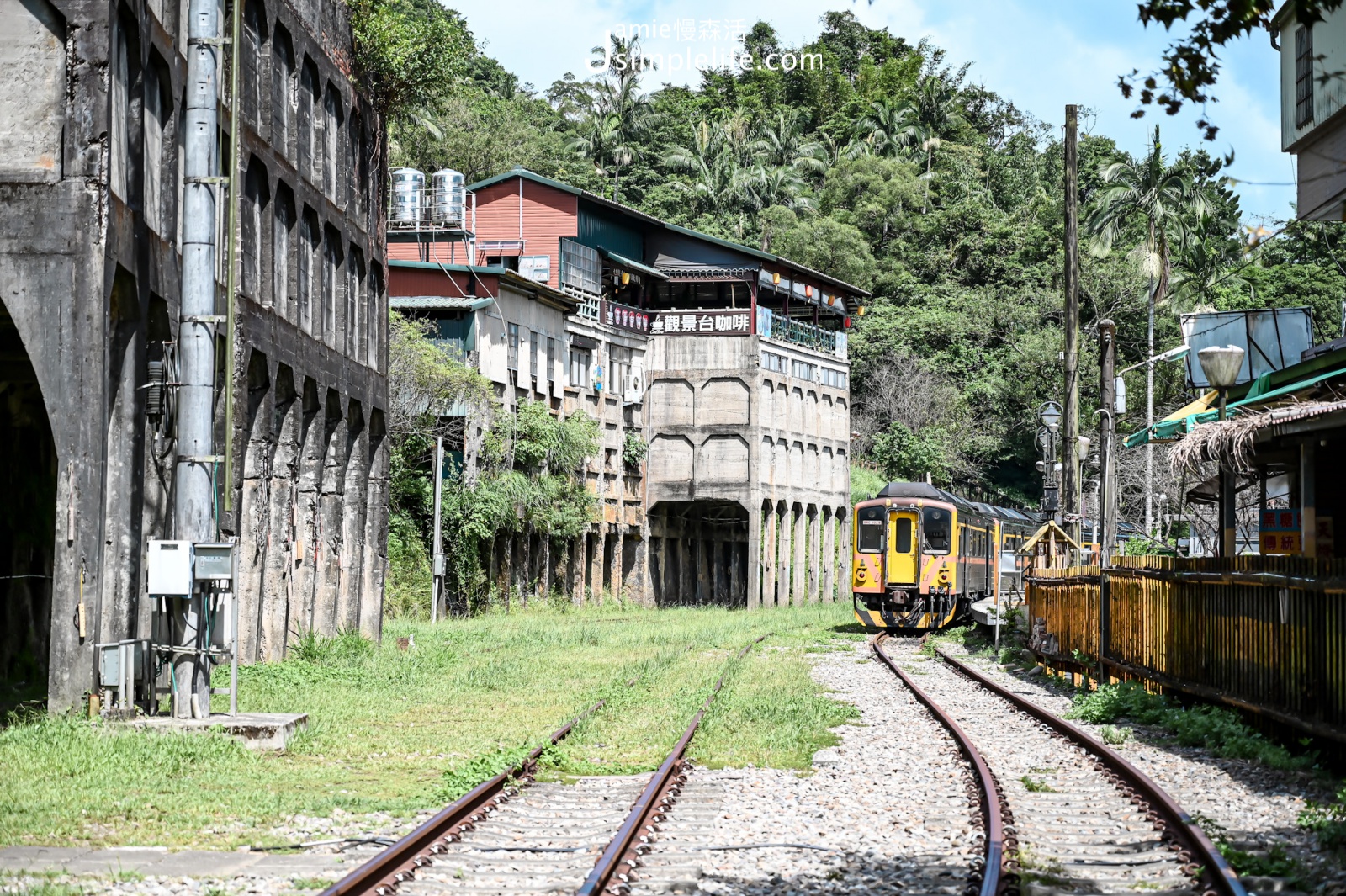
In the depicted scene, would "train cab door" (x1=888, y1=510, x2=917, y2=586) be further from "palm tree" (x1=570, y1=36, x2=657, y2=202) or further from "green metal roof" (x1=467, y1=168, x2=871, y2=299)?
"palm tree" (x1=570, y1=36, x2=657, y2=202)

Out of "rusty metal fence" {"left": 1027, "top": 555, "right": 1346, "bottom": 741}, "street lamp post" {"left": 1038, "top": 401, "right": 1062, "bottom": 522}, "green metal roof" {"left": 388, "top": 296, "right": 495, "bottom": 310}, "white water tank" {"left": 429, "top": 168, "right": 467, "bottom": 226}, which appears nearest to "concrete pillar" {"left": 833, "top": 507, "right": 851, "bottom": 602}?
"white water tank" {"left": 429, "top": 168, "right": 467, "bottom": 226}

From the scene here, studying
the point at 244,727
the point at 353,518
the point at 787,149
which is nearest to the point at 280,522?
the point at 353,518

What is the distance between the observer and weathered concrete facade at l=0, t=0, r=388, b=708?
583 inches

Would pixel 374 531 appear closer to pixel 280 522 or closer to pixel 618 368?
pixel 280 522

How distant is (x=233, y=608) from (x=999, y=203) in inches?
2921

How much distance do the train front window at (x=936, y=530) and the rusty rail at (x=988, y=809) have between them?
16.7 m

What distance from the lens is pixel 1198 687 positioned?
51.3ft

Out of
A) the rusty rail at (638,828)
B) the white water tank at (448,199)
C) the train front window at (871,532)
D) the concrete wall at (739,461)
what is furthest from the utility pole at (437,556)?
the rusty rail at (638,828)

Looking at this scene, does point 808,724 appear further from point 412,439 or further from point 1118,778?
point 412,439

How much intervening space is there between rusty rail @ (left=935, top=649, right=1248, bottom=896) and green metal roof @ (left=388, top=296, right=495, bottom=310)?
28.4 meters

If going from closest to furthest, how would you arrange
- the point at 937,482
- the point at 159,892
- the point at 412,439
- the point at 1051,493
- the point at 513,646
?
the point at 159,892, the point at 513,646, the point at 1051,493, the point at 412,439, the point at 937,482

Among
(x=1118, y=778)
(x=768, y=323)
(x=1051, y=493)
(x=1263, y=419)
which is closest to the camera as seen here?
(x=1118, y=778)

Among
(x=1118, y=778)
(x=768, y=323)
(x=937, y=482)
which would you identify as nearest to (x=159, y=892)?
(x=1118, y=778)

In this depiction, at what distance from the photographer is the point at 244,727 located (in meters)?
14.2
